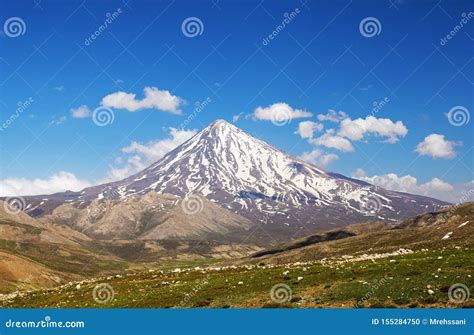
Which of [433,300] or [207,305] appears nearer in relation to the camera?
[433,300]

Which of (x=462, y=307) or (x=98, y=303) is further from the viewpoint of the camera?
(x=98, y=303)

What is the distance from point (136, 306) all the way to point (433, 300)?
26.5 meters

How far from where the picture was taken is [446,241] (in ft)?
324

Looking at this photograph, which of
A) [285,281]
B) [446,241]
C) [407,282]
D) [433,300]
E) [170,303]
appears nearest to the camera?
[433,300]

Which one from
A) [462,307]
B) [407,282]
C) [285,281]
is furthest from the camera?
[285,281]

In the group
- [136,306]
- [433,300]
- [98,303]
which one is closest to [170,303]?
[136,306]

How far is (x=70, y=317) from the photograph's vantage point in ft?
130

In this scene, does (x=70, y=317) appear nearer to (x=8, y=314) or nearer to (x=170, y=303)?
(x=8, y=314)

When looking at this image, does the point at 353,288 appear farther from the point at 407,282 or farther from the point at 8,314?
the point at 8,314

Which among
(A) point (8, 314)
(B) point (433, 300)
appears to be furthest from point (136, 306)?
(B) point (433, 300)

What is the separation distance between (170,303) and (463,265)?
27800 millimetres

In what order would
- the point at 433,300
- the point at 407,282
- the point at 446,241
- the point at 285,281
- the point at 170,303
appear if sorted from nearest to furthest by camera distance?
the point at 433,300
the point at 407,282
the point at 170,303
the point at 285,281
the point at 446,241

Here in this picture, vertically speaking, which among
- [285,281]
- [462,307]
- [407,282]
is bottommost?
[462,307]

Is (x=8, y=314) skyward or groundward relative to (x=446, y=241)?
groundward
